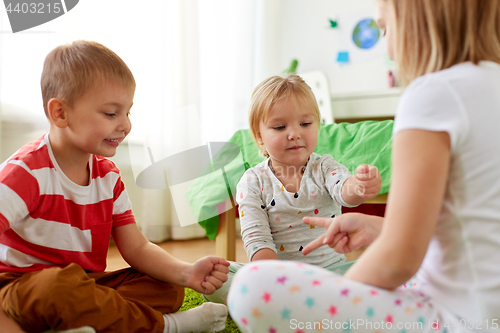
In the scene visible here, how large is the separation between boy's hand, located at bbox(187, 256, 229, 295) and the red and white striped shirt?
20 cm

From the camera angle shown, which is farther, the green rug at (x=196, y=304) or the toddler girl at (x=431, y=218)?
the green rug at (x=196, y=304)

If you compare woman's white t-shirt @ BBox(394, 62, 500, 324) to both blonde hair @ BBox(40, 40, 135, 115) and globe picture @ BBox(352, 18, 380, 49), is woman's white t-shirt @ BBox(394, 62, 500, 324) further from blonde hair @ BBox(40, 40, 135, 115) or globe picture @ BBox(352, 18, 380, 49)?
globe picture @ BBox(352, 18, 380, 49)

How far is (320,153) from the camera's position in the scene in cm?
169

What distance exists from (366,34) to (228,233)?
6.12ft

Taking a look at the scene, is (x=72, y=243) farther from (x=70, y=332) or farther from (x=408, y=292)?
(x=408, y=292)

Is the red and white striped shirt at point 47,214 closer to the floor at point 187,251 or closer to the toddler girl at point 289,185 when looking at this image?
the toddler girl at point 289,185

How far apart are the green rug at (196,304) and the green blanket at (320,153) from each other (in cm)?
43

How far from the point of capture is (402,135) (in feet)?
1.70

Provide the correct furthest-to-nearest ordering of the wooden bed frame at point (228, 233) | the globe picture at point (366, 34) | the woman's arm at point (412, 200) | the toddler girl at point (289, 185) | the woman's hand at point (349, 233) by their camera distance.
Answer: the globe picture at point (366, 34), the wooden bed frame at point (228, 233), the toddler girl at point (289, 185), the woman's hand at point (349, 233), the woman's arm at point (412, 200)

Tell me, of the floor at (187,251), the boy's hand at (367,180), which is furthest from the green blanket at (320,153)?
the boy's hand at (367,180)

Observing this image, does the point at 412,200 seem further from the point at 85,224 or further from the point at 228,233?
the point at 228,233

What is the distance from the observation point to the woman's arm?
0.50 m

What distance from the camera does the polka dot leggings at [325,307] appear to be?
535mm

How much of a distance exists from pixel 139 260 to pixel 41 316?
0.88 feet
